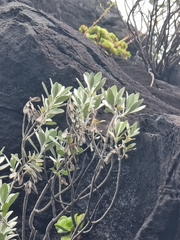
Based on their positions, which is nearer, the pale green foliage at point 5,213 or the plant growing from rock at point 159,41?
the pale green foliage at point 5,213

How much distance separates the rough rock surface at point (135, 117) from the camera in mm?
2656

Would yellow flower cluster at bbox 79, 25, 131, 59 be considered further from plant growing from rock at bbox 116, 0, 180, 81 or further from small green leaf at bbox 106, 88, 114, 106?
small green leaf at bbox 106, 88, 114, 106

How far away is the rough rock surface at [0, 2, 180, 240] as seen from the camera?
266 cm

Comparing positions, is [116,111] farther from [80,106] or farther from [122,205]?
[122,205]

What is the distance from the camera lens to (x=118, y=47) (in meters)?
5.62

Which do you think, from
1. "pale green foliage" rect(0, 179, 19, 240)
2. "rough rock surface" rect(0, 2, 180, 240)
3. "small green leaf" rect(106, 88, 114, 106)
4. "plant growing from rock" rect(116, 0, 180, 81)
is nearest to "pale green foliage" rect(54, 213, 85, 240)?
"rough rock surface" rect(0, 2, 180, 240)

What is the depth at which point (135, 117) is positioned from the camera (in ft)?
10.7

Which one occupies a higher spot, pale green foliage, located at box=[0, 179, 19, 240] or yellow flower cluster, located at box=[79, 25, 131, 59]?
yellow flower cluster, located at box=[79, 25, 131, 59]

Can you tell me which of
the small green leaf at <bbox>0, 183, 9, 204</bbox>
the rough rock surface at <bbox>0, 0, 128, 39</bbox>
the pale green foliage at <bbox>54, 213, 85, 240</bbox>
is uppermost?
the rough rock surface at <bbox>0, 0, 128, 39</bbox>

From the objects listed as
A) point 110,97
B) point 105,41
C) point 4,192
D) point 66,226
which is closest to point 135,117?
point 110,97

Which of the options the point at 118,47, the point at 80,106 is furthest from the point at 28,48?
the point at 118,47

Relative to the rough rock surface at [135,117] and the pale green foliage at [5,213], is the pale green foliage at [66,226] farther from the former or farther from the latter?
the pale green foliage at [5,213]

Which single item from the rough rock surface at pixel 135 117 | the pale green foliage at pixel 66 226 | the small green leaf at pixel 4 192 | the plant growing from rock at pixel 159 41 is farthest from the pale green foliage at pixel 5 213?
the plant growing from rock at pixel 159 41

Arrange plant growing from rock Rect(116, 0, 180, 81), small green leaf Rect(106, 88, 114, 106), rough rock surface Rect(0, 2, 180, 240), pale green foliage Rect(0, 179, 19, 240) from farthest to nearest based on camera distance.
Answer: plant growing from rock Rect(116, 0, 180, 81) < rough rock surface Rect(0, 2, 180, 240) < small green leaf Rect(106, 88, 114, 106) < pale green foliage Rect(0, 179, 19, 240)
